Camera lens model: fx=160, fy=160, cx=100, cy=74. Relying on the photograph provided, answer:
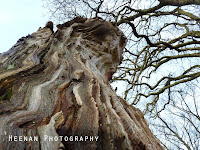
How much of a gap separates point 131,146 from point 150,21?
3.53 m

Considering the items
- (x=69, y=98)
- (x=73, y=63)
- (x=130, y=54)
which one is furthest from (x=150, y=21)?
(x=69, y=98)

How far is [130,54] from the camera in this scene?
17.0 ft

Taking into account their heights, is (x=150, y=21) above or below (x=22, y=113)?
above

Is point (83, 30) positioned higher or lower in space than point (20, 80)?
higher

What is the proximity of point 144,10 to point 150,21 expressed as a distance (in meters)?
0.40

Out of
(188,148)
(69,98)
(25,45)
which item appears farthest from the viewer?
(188,148)

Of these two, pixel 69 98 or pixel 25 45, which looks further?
pixel 25 45

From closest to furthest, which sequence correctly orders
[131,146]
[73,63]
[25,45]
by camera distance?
[131,146]
[73,63]
[25,45]

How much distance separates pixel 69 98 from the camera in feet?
4.05

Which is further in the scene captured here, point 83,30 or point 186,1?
point 186,1

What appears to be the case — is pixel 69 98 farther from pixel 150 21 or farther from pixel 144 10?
pixel 150 21

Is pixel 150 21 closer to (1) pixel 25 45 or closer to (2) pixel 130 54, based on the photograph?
(2) pixel 130 54

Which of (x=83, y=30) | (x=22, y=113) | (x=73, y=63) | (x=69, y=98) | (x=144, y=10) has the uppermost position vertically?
(x=144, y=10)

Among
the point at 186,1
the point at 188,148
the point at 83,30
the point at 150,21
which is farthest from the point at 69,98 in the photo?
the point at 188,148
